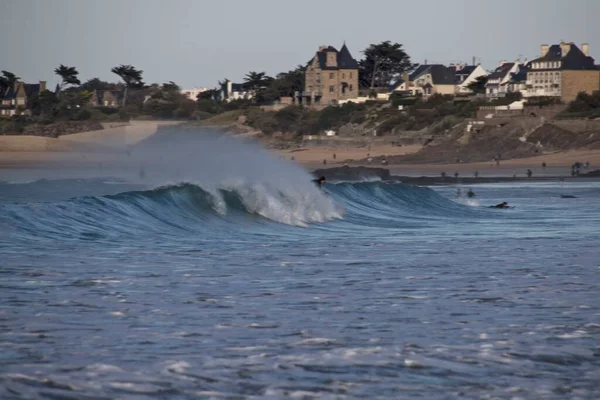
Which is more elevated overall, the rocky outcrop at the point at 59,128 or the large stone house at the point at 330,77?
the large stone house at the point at 330,77

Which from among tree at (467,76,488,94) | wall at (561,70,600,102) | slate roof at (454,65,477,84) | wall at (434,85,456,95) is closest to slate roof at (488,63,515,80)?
tree at (467,76,488,94)

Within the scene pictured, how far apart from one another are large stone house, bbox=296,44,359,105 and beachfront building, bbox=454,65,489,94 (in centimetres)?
1098

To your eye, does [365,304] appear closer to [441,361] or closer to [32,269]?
[441,361]

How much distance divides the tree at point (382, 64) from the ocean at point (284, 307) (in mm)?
103638

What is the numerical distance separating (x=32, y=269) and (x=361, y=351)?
5.30 meters

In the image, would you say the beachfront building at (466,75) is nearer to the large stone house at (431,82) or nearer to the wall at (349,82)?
the large stone house at (431,82)

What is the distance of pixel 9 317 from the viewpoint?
9312 mm

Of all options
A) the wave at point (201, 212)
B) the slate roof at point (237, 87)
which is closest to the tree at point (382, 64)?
the slate roof at point (237, 87)

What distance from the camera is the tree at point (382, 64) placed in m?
124

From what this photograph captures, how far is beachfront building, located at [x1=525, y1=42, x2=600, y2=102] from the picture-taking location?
3812 inches

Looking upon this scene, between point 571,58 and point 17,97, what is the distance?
65.9 m

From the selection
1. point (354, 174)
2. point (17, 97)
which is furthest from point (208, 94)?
point (354, 174)

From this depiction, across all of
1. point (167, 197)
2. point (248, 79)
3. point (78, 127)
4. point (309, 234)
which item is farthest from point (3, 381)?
point (248, 79)

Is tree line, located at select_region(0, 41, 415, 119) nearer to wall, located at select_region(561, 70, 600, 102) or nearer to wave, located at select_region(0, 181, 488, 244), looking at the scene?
wall, located at select_region(561, 70, 600, 102)
